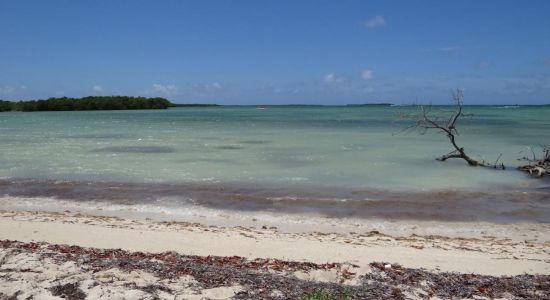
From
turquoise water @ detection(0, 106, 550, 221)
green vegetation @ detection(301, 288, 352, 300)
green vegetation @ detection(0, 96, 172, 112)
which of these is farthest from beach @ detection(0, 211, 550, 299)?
green vegetation @ detection(0, 96, 172, 112)

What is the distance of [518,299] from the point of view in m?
4.68

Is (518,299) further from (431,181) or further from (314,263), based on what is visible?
(431,181)

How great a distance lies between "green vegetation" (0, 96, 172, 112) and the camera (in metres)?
94.3

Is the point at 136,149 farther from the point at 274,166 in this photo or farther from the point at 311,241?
the point at 311,241

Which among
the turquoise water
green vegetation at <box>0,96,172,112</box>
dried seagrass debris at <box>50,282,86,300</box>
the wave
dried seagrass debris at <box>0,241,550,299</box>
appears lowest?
the wave

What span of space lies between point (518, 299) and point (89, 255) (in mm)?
4996

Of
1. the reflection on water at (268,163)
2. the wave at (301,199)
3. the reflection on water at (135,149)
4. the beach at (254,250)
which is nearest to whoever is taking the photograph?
the beach at (254,250)

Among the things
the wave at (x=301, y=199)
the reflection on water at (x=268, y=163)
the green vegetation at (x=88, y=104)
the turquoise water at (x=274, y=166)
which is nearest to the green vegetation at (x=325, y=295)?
the wave at (x=301, y=199)

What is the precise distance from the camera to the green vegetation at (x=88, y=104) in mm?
94312

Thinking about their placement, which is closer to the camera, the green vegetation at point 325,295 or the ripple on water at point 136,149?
the green vegetation at point 325,295

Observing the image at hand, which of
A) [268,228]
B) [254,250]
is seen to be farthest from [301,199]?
[254,250]

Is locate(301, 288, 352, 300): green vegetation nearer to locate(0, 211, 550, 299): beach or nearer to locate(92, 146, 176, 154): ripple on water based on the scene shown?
locate(0, 211, 550, 299): beach

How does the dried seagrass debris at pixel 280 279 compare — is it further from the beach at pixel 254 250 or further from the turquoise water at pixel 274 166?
the turquoise water at pixel 274 166

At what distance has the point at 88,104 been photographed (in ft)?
337
